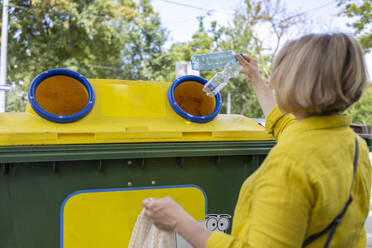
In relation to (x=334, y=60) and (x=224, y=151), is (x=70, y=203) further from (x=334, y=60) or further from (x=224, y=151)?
(x=334, y=60)

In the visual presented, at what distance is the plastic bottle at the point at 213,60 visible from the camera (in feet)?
6.19

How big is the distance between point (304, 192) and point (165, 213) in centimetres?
41

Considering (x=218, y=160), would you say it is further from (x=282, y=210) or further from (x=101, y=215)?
(x=282, y=210)

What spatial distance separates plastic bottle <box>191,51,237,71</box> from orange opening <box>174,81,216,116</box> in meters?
Answer: 0.40

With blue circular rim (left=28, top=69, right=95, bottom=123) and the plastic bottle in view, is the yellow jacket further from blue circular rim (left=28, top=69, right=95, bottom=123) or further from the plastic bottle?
blue circular rim (left=28, top=69, right=95, bottom=123)

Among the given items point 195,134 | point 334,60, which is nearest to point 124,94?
point 195,134

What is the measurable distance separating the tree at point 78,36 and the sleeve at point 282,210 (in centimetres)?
1210

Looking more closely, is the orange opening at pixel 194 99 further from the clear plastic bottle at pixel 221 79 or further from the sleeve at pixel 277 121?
the sleeve at pixel 277 121

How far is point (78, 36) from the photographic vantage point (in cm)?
1304

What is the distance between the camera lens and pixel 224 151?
6.85ft

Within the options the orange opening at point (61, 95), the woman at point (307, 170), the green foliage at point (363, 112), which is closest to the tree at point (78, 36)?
the green foliage at point (363, 112)

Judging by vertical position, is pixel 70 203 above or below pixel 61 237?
above

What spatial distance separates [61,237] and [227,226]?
102cm

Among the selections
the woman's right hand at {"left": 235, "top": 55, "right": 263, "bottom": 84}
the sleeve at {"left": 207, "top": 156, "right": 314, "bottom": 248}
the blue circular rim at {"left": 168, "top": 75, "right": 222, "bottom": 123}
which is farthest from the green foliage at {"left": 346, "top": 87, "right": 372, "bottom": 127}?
the sleeve at {"left": 207, "top": 156, "right": 314, "bottom": 248}
